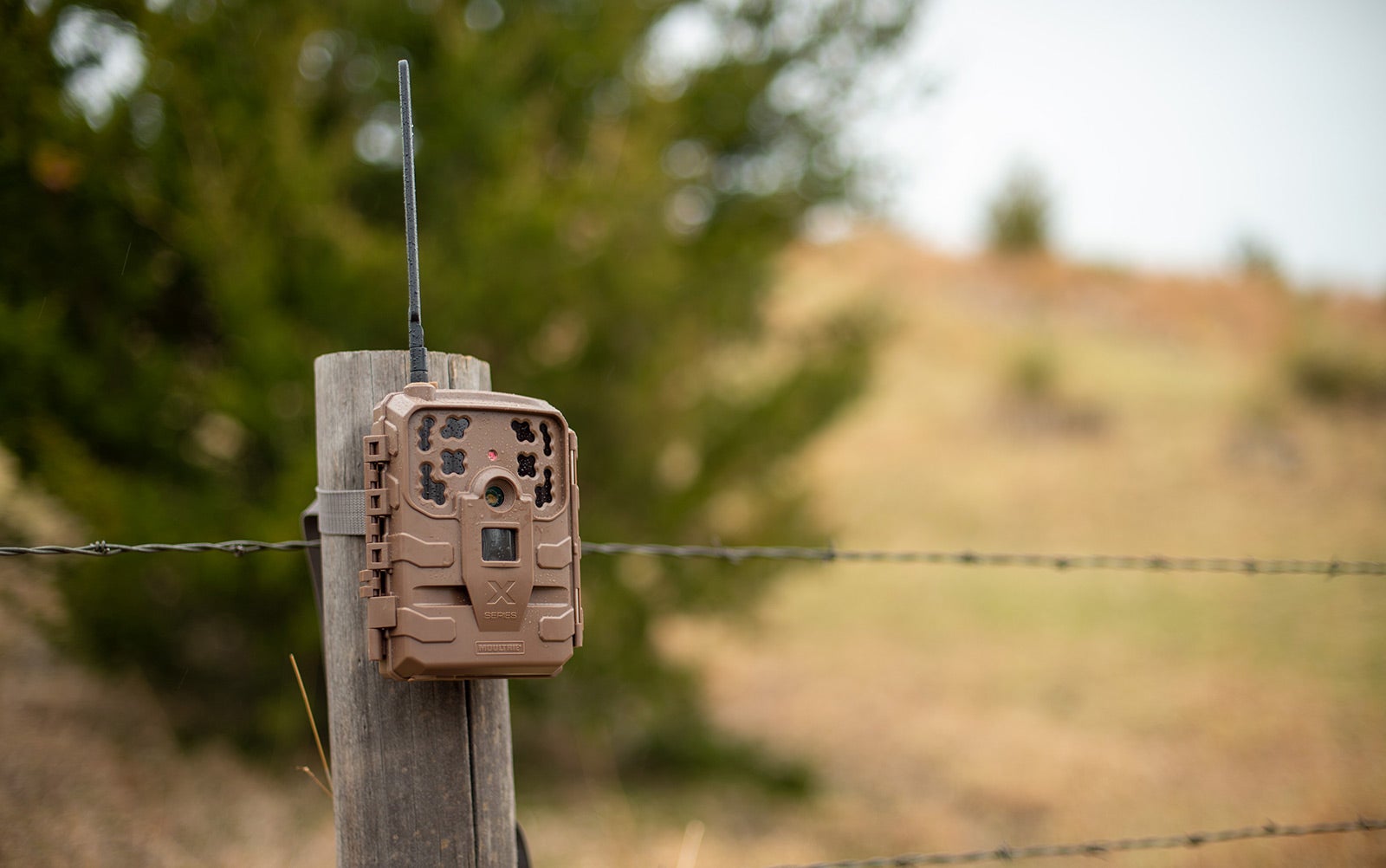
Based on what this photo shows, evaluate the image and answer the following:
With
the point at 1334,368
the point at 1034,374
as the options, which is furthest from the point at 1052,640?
the point at 1334,368

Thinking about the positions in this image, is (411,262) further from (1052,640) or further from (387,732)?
(1052,640)

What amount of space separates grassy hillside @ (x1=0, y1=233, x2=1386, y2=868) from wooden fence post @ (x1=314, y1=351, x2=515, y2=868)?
261 centimetres

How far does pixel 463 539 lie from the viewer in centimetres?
124

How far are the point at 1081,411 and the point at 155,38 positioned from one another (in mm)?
18197

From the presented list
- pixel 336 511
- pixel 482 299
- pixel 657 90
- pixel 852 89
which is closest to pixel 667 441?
pixel 482 299

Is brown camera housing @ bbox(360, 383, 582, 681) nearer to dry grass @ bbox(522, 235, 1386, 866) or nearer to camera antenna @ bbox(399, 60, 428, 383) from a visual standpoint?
camera antenna @ bbox(399, 60, 428, 383)

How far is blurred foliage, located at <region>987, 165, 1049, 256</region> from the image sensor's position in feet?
92.1

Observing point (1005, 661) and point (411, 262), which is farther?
point (1005, 661)

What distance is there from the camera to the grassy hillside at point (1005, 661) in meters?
4.83

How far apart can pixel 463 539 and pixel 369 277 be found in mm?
3454

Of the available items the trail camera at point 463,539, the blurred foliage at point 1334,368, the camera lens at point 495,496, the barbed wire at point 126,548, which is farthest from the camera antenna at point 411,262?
the blurred foliage at point 1334,368

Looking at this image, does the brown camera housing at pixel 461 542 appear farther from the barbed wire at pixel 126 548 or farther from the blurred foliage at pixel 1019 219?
the blurred foliage at pixel 1019 219

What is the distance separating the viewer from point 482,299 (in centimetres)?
457

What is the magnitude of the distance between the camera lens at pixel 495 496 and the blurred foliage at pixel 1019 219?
29.1 metres
